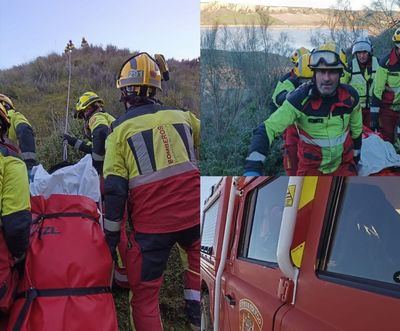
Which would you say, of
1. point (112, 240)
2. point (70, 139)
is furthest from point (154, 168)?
point (70, 139)

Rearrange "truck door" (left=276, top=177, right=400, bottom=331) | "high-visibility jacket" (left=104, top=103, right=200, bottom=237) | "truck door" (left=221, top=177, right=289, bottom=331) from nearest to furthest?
"truck door" (left=276, top=177, right=400, bottom=331)
"truck door" (left=221, top=177, right=289, bottom=331)
"high-visibility jacket" (left=104, top=103, right=200, bottom=237)

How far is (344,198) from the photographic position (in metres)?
1.46

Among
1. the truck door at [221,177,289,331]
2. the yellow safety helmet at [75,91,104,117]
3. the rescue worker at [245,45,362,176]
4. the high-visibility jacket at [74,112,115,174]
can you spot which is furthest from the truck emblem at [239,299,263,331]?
the yellow safety helmet at [75,91,104,117]

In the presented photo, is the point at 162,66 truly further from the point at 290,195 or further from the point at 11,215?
the point at 290,195

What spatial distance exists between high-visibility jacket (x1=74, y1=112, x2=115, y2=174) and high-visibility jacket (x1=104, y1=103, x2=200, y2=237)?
1.12m

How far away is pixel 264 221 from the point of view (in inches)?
73.7

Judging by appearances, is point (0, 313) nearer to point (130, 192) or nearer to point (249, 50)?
point (130, 192)

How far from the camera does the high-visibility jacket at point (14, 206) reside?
2.94 m

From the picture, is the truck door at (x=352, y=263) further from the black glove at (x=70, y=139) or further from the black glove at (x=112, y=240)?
the black glove at (x=70, y=139)

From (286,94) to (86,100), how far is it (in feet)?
13.1

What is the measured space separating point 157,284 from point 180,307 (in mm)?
363

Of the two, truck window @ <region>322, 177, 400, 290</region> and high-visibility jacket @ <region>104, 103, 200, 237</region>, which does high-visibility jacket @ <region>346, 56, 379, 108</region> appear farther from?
high-visibility jacket @ <region>104, 103, 200, 237</region>

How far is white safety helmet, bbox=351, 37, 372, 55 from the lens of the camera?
56.1 inches

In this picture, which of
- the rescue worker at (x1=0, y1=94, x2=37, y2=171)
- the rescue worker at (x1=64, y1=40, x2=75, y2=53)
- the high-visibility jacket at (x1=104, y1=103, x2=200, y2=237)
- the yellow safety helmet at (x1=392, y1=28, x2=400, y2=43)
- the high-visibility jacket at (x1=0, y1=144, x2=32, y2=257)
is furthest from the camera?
the rescue worker at (x1=0, y1=94, x2=37, y2=171)
